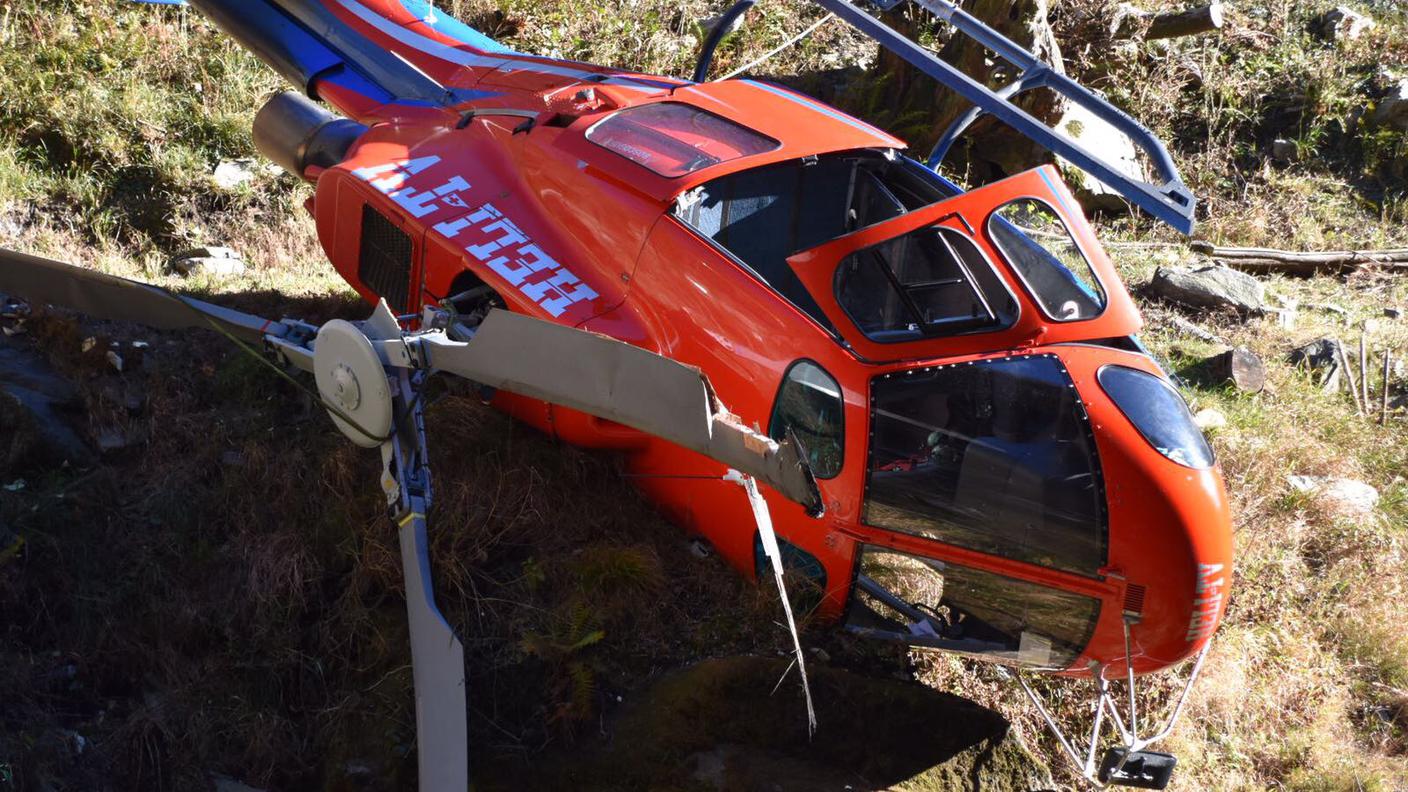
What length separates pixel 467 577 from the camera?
5.71 metres

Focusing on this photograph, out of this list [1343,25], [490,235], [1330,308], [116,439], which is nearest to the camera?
[490,235]

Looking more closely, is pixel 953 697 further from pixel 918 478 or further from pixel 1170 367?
pixel 1170 367

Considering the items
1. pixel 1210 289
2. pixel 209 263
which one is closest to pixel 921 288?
pixel 1210 289

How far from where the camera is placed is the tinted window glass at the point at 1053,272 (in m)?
4.80

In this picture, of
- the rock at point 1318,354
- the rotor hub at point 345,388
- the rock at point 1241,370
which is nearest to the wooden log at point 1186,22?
the rock at point 1318,354

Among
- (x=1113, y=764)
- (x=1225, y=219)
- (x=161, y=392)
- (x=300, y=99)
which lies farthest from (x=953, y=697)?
(x=1225, y=219)

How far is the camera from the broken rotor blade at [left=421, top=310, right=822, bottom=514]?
326cm

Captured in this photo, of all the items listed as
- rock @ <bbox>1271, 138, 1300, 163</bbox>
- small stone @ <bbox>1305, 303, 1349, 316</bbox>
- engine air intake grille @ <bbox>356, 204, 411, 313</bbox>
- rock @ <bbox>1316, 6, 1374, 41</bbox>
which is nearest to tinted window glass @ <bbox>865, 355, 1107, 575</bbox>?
engine air intake grille @ <bbox>356, 204, 411, 313</bbox>

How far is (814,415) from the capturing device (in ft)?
15.9

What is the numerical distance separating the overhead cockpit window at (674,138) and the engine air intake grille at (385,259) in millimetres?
1177

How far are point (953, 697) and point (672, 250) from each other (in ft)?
7.82

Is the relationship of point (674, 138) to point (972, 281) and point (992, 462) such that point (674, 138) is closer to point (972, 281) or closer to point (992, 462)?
point (972, 281)

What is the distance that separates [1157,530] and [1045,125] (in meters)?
2.37

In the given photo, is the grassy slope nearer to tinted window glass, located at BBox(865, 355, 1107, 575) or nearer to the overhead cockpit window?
tinted window glass, located at BBox(865, 355, 1107, 575)
